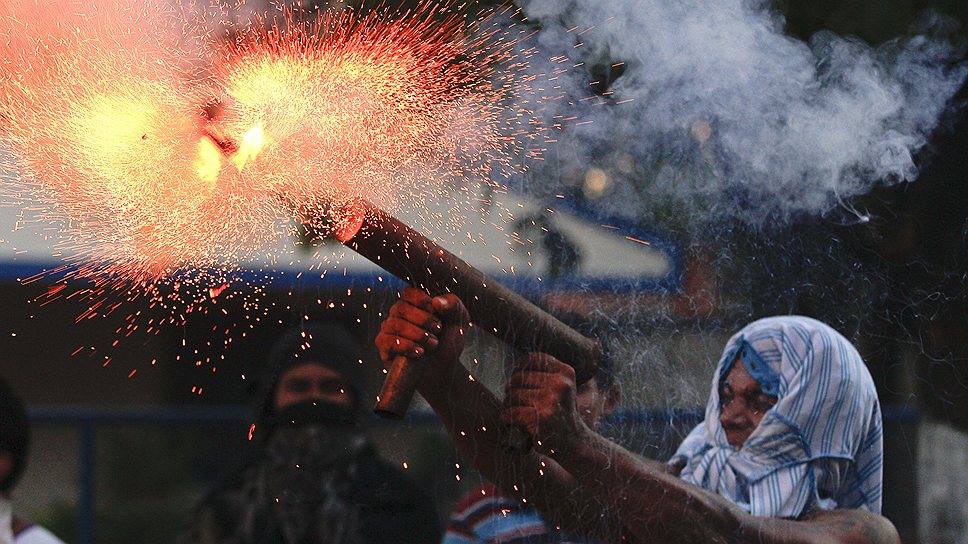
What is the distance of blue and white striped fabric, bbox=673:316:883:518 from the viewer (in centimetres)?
170

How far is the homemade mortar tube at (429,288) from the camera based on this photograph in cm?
156

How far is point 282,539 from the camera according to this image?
1717 mm

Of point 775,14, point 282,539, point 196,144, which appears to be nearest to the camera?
point 196,144

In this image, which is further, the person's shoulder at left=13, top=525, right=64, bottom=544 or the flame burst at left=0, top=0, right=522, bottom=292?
the person's shoulder at left=13, top=525, right=64, bottom=544

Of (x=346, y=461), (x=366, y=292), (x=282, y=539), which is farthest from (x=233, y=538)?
(x=366, y=292)

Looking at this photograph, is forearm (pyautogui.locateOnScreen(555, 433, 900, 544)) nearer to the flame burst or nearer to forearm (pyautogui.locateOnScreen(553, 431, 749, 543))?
forearm (pyautogui.locateOnScreen(553, 431, 749, 543))

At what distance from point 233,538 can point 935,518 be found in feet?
3.81

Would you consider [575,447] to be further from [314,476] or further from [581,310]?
[314,476]

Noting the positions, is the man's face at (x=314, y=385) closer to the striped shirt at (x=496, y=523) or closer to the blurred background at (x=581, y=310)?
the blurred background at (x=581, y=310)

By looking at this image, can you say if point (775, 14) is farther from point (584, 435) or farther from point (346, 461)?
point (346, 461)

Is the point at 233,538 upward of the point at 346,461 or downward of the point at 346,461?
downward

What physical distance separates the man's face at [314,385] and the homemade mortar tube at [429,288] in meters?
0.07

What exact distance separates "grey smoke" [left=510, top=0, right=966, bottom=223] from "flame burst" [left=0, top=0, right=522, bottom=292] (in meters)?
0.12

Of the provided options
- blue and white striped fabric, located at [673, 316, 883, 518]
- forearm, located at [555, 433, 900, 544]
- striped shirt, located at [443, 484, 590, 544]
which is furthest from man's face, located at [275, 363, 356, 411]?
blue and white striped fabric, located at [673, 316, 883, 518]
